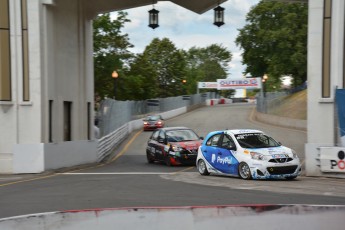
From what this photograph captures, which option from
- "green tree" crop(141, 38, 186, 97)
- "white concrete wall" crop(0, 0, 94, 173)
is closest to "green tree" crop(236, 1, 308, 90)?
"green tree" crop(141, 38, 186, 97)

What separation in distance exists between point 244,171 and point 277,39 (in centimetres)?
4644

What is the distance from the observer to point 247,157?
47.2 feet

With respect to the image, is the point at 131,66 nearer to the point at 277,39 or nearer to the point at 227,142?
the point at 277,39

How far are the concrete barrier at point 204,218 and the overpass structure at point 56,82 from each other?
9095mm

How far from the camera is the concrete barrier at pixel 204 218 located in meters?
6.20

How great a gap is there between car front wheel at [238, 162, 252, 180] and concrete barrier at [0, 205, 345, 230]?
807 cm

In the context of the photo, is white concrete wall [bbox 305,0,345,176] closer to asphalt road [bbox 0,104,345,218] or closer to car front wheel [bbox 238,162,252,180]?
asphalt road [bbox 0,104,345,218]

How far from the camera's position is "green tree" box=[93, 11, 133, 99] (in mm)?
54469

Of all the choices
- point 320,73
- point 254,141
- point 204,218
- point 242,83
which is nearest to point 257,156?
point 254,141

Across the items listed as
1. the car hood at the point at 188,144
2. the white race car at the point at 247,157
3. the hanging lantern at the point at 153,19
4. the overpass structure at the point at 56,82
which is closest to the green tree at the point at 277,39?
the hanging lantern at the point at 153,19

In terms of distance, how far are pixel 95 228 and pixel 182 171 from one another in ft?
40.0

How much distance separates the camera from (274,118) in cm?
4706

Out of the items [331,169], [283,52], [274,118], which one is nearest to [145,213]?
[331,169]

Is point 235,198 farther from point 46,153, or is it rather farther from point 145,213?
point 46,153
